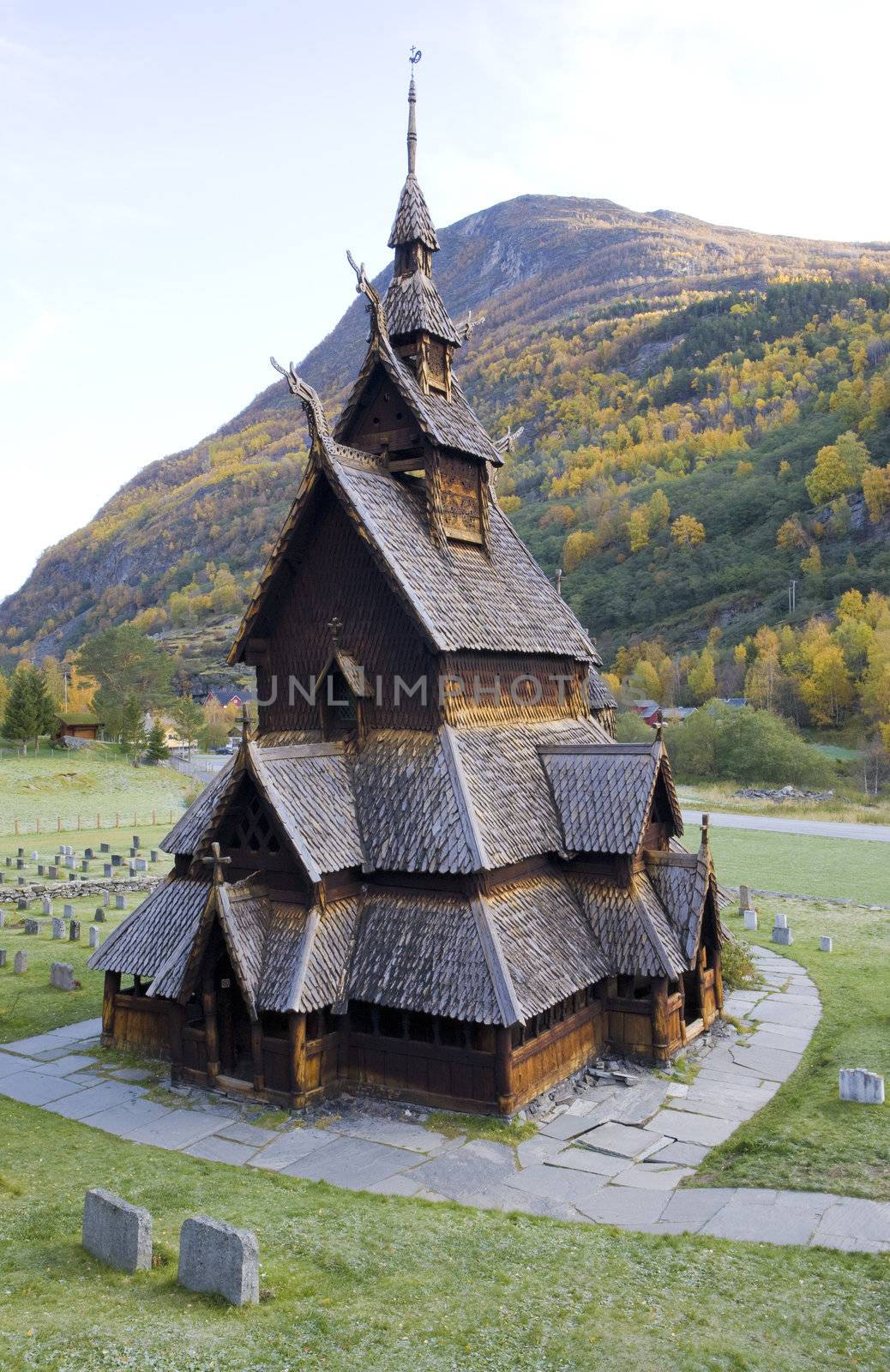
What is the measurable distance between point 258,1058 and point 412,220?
55.7 ft

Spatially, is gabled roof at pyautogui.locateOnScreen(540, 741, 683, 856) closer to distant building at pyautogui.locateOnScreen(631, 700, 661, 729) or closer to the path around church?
the path around church

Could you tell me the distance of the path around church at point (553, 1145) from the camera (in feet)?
38.5

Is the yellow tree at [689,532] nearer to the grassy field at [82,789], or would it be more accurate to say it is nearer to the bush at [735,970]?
the grassy field at [82,789]

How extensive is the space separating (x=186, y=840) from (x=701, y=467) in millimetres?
140575

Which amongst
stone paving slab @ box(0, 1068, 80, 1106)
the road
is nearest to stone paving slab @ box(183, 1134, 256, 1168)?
stone paving slab @ box(0, 1068, 80, 1106)

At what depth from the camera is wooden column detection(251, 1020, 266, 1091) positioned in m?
15.3

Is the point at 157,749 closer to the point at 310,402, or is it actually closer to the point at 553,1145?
the point at 310,402

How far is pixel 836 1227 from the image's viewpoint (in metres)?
11.1

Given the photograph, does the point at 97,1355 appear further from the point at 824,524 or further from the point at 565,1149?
the point at 824,524

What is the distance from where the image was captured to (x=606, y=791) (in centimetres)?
1833

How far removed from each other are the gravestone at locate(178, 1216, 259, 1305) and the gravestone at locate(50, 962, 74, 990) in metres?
14.9

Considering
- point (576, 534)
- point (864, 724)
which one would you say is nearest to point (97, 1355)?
point (864, 724)

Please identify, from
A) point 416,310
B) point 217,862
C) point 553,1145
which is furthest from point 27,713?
point 553,1145

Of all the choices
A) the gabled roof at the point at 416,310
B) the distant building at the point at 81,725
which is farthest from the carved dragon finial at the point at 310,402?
the distant building at the point at 81,725
